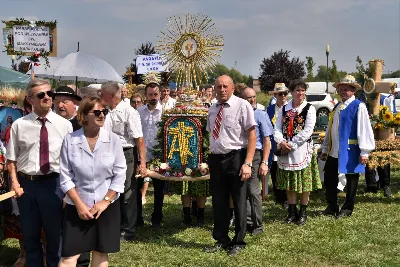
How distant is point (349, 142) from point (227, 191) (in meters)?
2.32

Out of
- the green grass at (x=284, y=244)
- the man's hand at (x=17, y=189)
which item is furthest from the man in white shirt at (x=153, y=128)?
the man's hand at (x=17, y=189)

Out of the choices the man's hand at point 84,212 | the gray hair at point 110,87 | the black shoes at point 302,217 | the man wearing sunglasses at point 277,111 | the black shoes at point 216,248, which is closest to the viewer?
the man's hand at point 84,212

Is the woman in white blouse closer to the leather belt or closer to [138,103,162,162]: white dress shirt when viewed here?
the leather belt

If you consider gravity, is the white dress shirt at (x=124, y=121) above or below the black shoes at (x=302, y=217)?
above

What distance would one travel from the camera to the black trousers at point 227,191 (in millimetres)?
5648

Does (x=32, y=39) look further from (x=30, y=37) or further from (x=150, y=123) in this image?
(x=150, y=123)

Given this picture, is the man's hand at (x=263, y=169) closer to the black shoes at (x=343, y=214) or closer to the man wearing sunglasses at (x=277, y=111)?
the black shoes at (x=343, y=214)

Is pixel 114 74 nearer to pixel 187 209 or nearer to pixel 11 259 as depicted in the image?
pixel 187 209

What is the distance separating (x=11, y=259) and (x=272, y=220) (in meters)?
3.56

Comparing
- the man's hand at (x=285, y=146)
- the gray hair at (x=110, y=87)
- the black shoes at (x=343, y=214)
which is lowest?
the black shoes at (x=343, y=214)

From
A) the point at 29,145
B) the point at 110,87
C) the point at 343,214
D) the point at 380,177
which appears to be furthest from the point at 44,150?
the point at 380,177

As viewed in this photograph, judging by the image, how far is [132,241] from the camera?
6395mm

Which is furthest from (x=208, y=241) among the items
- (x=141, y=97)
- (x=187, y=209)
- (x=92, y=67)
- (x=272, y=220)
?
(x=92, y=67)

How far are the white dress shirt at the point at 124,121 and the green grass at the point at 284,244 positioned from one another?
1371 mm
